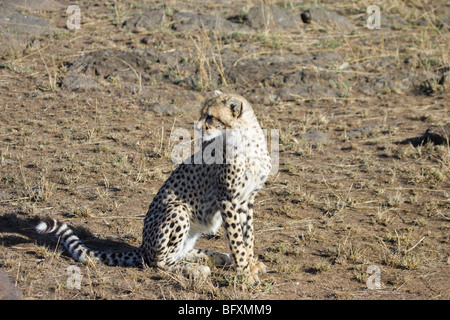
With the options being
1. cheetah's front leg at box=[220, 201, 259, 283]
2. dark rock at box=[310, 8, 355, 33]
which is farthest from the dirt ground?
cheetah's front leg at box=[220, 201, 259, 283]

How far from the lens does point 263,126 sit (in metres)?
7.73

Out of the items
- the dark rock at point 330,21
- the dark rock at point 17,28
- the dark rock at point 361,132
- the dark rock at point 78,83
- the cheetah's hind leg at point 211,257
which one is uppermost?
the dark rock at point 330,21

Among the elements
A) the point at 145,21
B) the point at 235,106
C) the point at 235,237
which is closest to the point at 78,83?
the point at 145,21

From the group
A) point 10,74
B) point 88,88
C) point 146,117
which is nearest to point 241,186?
point 146,117

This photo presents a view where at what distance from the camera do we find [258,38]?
1049 cm

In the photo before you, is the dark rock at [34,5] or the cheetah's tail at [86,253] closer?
the cheetah's tail at [86,253]

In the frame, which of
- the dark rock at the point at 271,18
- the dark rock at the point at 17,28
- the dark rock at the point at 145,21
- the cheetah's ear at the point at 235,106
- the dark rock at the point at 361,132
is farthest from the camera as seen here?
the dark rock at the point at 271,18

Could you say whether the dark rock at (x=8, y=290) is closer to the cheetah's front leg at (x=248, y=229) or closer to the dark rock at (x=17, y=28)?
the cheetah's front leg at (x=248, y=229)

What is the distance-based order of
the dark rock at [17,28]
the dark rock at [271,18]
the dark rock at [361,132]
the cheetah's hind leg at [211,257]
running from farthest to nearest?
the dark rock at [271,18] → the dark rock at [17,28] → the dark rock at [361,132] → the cheetah's hind leg at [211,257]

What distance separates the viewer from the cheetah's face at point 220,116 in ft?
13.4

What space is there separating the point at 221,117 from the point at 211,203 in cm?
67

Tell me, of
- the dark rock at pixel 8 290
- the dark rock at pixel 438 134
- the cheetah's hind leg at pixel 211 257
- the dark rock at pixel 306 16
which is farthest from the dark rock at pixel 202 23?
the dark rock at pixel 8 290

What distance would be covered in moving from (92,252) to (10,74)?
548 cm
